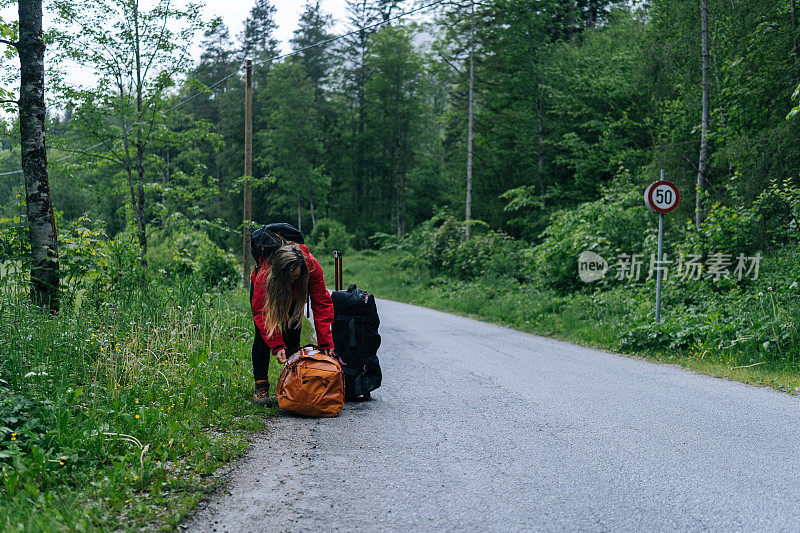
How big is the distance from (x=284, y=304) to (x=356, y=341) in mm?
976

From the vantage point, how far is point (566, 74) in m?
27.0

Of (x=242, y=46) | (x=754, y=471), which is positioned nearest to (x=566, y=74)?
(x=754, y=471)

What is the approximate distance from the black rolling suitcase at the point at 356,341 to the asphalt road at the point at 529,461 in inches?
8.6

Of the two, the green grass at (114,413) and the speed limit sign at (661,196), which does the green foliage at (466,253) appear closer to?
the speed limit sign at (661,196)

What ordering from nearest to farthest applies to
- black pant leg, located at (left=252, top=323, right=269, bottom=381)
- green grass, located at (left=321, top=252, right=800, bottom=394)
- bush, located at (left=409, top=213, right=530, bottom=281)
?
black pant leg, located at (left=252, top=323, right=269, bottom=381) → green grass, located at (left=321, top=252, right=800, bottom=394) → bush, located at (left=409, top=213, right=530, bottom=281)

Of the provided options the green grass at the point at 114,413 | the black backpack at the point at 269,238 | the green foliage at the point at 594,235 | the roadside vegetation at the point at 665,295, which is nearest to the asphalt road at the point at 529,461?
the green grass at the point at 114,413

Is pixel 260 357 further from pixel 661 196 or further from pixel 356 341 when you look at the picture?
pixel 661 196

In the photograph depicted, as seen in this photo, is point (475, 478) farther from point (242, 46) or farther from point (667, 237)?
point (242, 46)

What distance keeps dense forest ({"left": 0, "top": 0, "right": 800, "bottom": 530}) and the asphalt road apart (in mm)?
560

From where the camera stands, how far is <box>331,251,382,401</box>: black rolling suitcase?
6109 millimetres

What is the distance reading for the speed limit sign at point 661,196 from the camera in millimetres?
10523

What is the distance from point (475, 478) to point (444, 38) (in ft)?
86.2

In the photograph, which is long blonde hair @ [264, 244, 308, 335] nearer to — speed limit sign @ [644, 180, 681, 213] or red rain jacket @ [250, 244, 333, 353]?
red rain jacket @ [250, 244, 333, 353]

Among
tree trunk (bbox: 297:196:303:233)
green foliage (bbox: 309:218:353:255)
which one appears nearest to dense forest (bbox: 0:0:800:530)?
green foliage (bbox: 309:218:353:255)
